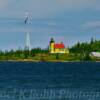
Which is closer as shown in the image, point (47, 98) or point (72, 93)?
point (47, 98)

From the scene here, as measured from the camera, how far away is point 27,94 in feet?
292

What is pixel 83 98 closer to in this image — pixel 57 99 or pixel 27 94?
pixel 57 99

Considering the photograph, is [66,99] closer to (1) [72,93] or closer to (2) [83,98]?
(2) [83,98]

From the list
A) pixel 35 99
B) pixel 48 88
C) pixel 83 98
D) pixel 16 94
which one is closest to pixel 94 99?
pixel 83 98

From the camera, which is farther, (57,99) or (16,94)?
(16,94)

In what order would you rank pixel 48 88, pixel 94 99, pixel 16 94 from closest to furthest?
pixel 94 99, pixel 16 94, pixel 48 88

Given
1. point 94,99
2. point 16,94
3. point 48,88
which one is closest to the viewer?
point 94,99

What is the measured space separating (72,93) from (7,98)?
13.5m

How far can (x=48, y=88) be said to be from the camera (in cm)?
10562

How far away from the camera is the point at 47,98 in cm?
8269

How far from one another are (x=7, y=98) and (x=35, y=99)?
3.49 m

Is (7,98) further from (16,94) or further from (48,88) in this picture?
(48,88)

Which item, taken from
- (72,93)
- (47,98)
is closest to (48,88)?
(72,93)

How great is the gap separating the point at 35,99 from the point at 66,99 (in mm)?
3819
